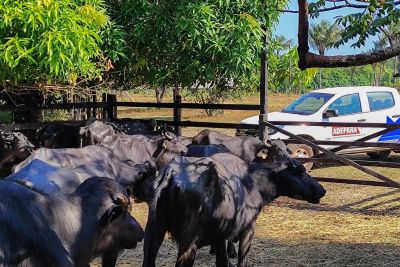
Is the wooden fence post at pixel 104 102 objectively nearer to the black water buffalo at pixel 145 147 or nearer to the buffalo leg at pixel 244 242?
the black water buffalo at pixel 145 147

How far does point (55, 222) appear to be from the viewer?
170 inches

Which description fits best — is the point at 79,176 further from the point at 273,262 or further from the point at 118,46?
the point at 118,46

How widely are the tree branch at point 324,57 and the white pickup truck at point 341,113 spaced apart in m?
8.90

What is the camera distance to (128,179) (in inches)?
285

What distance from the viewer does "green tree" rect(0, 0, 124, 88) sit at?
756cm

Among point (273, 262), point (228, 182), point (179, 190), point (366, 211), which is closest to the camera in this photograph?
point (179, 190)

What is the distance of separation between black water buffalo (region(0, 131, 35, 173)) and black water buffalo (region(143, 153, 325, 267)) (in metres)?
3.82

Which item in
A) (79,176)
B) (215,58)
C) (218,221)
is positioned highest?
(215,58)

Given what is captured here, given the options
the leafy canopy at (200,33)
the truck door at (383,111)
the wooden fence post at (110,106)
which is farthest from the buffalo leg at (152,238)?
the truck door at (383,111)

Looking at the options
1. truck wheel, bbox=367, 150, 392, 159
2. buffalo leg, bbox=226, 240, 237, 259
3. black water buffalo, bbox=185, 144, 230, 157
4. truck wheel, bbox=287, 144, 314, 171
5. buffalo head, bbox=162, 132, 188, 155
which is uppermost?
black water buffalo, bbox=185, 144, 230, 157

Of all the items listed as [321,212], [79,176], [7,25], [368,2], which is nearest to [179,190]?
[79,176]

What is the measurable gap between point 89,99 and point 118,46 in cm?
402

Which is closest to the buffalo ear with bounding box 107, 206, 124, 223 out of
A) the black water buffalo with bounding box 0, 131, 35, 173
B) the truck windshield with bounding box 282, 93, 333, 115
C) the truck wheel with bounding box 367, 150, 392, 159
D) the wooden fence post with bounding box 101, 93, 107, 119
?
the black water buffalo with bounding box 0, 131, 35, 173

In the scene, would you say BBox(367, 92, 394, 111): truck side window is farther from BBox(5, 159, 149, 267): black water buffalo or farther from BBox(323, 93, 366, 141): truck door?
BBox(5, 159, 149, 267): black water buffalo
